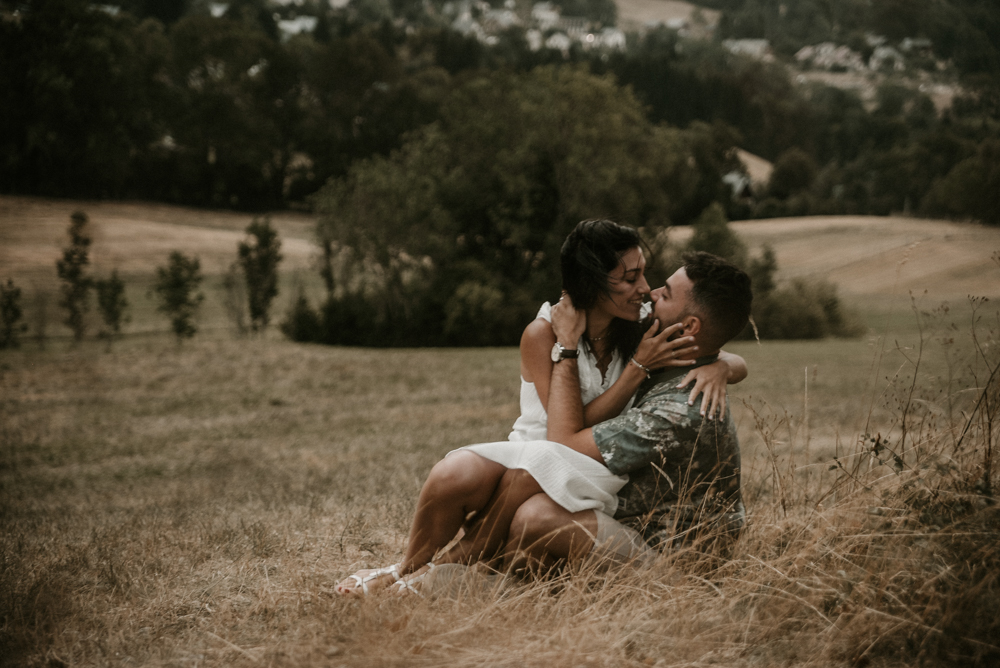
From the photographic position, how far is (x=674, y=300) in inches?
132

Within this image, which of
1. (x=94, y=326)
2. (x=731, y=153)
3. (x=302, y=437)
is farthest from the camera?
(x=731, y=153)

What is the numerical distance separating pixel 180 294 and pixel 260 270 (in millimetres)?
4440

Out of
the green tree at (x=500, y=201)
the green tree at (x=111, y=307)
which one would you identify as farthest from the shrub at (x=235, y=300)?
the green tree at (x=500, y=201)

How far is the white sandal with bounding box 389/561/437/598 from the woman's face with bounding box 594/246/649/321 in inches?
55.2

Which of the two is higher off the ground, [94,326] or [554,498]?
[554,498]

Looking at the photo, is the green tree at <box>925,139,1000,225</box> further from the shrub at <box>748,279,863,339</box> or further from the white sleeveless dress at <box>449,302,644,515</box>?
the shrub at <box>748,279,863,339</box>

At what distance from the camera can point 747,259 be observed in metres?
25.2

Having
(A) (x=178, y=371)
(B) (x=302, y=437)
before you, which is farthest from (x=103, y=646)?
(A) (x=178, y=371)

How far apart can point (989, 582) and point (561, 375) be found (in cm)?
174

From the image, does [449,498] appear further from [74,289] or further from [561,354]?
[74,289]

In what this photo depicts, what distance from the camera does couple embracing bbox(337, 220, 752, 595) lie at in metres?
3.23

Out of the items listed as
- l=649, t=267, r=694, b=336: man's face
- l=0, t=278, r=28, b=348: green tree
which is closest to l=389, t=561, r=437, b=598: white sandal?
l=649, t=267, r=694, b=336: man's face

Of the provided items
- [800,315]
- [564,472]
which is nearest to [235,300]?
[800,315]

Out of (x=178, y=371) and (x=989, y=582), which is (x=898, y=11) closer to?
(x=989, y=582)
